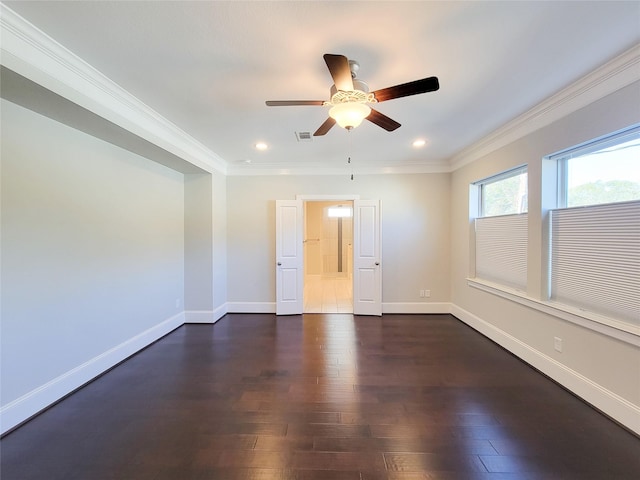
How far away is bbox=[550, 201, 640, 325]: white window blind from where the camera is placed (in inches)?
75.0

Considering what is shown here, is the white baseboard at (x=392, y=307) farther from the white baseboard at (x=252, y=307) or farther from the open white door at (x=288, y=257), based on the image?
the open white door at (x=288, y=257)

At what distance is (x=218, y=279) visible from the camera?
4.26 metres

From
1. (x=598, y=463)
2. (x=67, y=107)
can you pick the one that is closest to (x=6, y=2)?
(x=67, y=107)

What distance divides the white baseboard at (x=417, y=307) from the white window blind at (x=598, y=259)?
79.3 inches

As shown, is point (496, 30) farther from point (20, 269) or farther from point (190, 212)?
point (190, 212)

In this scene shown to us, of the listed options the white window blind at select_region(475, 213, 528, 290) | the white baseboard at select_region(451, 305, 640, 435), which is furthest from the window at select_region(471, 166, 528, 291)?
the white baseboard at select_region(451, 305, 640, 435)

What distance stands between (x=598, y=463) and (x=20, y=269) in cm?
411

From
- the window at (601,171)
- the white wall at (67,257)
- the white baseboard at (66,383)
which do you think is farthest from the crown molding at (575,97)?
the white baseboard at (66,383)

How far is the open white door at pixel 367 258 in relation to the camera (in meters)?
4.42

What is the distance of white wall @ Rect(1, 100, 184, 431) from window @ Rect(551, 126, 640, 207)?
4.50 m

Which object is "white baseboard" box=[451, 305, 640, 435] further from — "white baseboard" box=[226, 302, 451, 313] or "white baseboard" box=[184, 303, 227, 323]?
"white baseboard" box=[184, 303, 227, 323]

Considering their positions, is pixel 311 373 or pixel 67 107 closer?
pixel 67 107

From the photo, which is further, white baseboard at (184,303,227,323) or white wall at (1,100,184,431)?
white baseboard at (184,303,227,323)

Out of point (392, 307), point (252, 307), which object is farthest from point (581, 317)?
point (252, 307)
